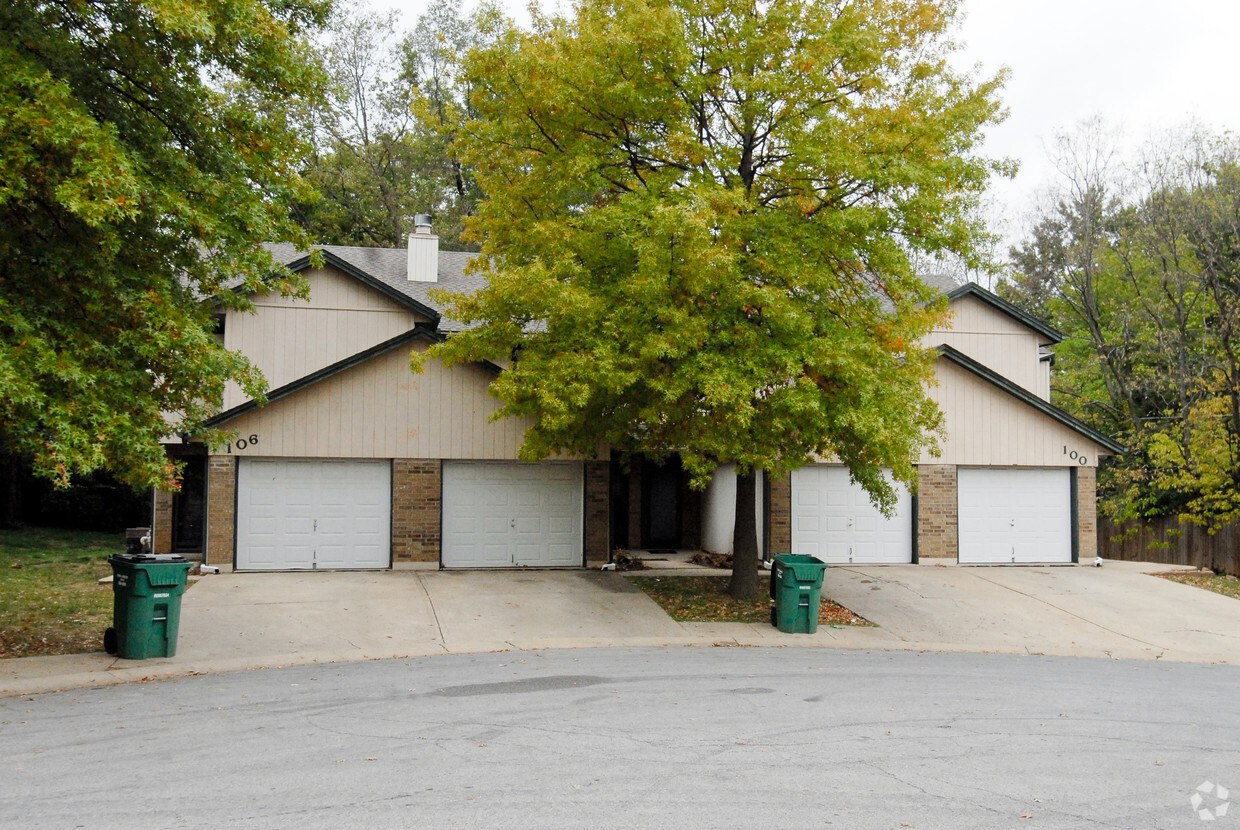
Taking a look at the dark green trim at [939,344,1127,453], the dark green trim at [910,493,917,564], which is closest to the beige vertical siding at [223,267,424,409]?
the dark green trim at [910,493,917,564]

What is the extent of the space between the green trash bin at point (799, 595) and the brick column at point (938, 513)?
708 cm

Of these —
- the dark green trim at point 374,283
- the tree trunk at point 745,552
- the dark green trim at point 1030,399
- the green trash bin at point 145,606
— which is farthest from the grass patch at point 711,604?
the dark green trim at point 374,283

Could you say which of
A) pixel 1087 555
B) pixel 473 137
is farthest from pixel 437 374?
pixel 1087 555

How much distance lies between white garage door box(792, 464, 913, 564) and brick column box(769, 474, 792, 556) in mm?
199

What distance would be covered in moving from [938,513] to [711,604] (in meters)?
7.19

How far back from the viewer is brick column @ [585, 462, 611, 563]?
19.6 meters

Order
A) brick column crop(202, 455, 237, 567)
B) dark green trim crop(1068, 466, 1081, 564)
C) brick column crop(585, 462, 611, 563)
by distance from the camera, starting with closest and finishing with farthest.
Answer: brick column crop(202, 455, 237, 567) → brick column crop(585, 462, 611, 563) → dark green trim crop(1068, 466, 1081, 564)

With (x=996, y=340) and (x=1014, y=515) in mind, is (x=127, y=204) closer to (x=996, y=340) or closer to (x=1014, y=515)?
(x=1014, y=515)

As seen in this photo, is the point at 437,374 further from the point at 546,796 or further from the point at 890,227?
the point at 546,796

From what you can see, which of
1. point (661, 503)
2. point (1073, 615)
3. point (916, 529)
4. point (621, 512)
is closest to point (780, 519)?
point (916, 529)

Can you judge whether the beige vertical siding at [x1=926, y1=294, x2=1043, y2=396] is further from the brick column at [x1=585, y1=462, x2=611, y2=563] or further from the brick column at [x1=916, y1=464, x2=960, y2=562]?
the brick column at [x1=585, y1=462, x2=611, y2=563]

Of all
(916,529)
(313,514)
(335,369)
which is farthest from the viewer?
(916,529)

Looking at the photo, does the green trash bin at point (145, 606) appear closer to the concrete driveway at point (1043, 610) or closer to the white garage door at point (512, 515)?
the white garage door at point (512, 515)

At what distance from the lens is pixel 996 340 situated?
24.5m
